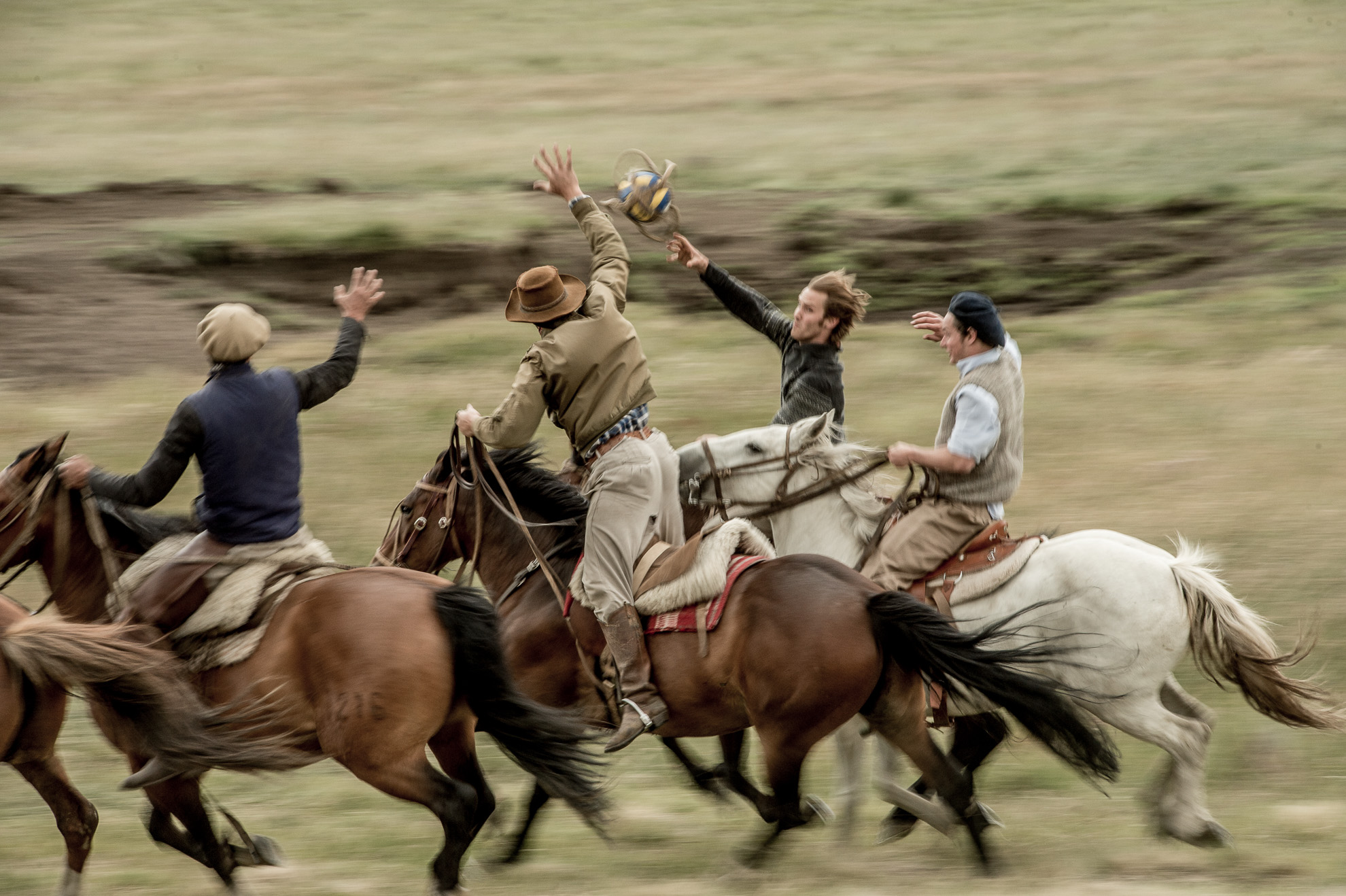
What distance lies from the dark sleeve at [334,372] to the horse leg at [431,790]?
4.91 ft

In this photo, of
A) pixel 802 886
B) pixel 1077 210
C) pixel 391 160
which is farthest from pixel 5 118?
pixel 802 886

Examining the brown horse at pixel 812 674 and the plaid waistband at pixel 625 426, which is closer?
the brown horse at pixel 812 674

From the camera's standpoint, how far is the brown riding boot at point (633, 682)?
619cm

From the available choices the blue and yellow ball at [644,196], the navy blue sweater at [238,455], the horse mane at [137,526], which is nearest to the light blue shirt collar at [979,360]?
the blue and yellow ball at [644,196]

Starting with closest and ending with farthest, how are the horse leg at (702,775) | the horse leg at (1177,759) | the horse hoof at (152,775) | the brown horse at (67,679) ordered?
the brown horse at (67,679)
the horse hoof at (152,775)
the horse leg at (1177,759)
the horse leg at (702,775)

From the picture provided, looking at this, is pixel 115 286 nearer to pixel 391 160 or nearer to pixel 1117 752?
pixel 391 160

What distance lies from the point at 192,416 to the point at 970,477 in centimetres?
342

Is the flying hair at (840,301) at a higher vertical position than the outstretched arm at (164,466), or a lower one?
higher

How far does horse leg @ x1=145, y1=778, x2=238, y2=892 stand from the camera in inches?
233

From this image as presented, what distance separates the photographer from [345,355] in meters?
6.27

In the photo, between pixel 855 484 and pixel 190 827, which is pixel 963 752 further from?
pixel 190 827

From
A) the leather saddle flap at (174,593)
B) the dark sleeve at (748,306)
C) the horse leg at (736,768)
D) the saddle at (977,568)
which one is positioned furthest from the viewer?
the dark sleeve at (748,306)

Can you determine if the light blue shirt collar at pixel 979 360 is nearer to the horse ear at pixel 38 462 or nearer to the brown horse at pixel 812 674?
the brown horse at pixel 812 674

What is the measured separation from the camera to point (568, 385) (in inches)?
251
